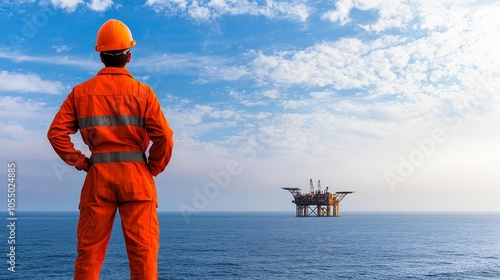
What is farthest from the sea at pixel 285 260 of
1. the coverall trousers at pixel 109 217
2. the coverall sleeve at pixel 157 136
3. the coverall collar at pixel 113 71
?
the coverall collar at pixel 113 71

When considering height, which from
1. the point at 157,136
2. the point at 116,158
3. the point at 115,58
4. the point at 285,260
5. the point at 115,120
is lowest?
the point at 285,260

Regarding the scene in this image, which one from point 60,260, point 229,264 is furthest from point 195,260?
point 60,260

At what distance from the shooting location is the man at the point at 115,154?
3.51 m

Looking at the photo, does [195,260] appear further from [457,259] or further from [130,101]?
[130,101]

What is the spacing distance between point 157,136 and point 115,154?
1.08 ft

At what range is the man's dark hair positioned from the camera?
369cm

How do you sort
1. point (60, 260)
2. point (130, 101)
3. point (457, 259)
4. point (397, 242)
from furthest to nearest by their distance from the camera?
point (397, 242)
point (457, 259)
point (60, 260)
point (130, 101)

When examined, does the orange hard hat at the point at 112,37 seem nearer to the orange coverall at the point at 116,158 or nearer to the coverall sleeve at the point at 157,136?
the orange coverall at the point at 116,158

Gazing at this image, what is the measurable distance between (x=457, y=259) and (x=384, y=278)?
2280 cm

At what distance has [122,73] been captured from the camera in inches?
143

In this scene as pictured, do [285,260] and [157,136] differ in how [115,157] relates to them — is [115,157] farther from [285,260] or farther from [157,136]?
[285,260]

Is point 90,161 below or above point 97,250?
above

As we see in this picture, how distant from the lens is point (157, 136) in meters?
3.57

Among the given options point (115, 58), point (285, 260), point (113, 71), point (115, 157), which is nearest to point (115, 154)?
point (115, 157)
